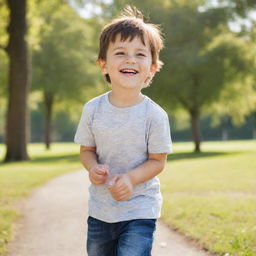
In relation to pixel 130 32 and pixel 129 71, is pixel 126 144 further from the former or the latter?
pixel 130 32

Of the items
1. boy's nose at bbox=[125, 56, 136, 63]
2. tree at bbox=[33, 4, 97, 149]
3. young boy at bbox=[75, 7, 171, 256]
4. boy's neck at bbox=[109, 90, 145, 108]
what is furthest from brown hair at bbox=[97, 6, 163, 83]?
tree at bbox=[33, 4, 97, 149]

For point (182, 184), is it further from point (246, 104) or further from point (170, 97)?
point (246, 104)

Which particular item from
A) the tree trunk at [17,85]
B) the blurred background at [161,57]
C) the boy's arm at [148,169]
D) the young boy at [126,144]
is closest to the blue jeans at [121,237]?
the young boy at [126,144]

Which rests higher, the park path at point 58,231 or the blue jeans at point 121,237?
the blue jeans at point 121,237

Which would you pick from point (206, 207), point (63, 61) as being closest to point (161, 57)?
point (63, 61)

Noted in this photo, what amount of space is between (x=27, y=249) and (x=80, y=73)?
28.8m

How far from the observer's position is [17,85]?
2036 centimetres

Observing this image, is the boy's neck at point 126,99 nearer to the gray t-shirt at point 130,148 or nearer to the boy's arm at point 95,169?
the gray t-shirt at point 130,148

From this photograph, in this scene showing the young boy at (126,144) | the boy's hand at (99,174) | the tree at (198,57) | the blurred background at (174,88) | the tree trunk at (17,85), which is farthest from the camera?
the tree at (198,57)

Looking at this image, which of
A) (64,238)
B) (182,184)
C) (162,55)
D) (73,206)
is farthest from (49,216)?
(162,55)

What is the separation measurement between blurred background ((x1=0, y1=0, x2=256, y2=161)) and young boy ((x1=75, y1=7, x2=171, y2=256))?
43.3 ft

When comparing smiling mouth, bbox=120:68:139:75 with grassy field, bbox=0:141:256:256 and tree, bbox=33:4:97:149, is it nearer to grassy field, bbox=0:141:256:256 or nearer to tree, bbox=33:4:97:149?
grassy field, bbox=0:141:256:256

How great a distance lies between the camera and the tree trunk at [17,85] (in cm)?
2000

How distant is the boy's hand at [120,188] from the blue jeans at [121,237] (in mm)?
303
